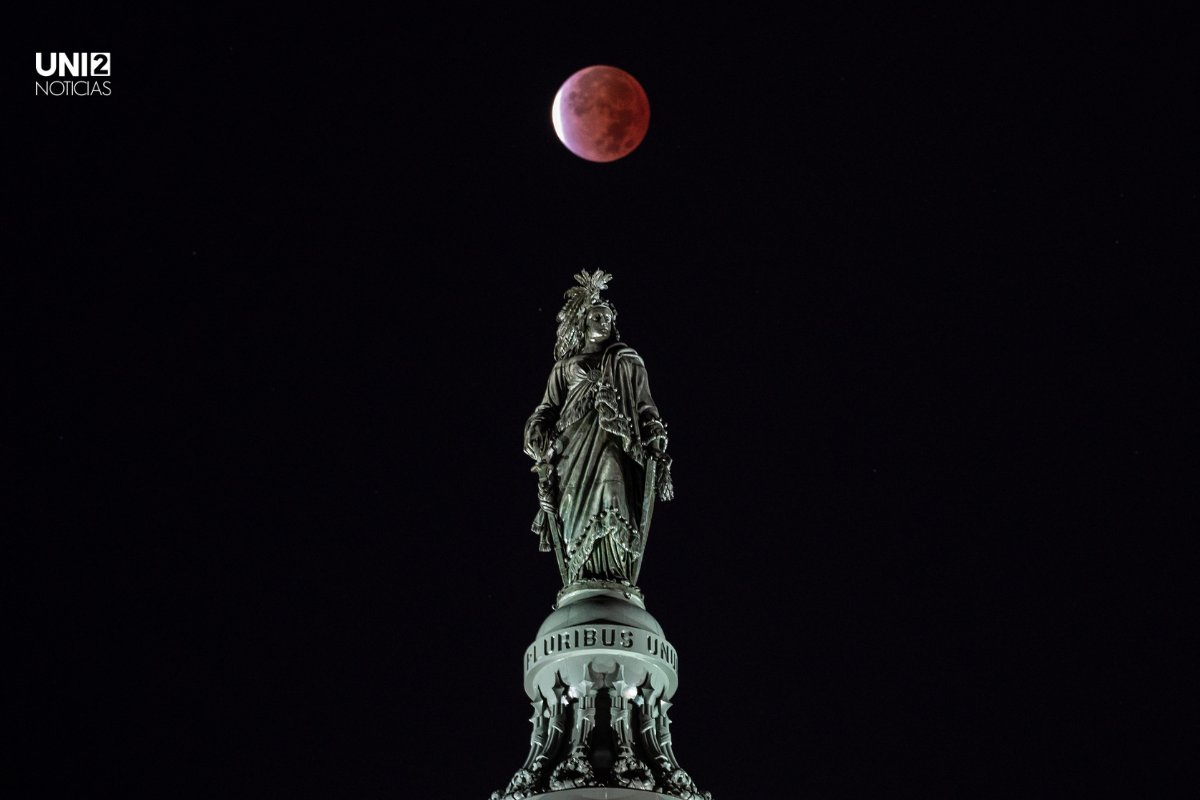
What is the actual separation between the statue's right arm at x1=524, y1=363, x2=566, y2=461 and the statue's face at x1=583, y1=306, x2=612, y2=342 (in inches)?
21.7

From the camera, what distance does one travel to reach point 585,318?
1742 cm

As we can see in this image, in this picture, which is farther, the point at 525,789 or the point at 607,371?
the point at 607,371

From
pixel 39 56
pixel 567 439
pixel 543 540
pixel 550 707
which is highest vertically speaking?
pixel 39 56

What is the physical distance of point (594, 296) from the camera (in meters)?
17.6

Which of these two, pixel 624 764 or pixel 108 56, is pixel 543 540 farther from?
pixel 108 56

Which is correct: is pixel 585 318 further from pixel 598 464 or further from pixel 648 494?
pixel 648 494

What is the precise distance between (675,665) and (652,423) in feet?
8.45

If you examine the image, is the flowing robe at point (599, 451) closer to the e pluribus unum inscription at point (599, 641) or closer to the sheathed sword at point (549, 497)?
the sheathed sword at point (549, 497)

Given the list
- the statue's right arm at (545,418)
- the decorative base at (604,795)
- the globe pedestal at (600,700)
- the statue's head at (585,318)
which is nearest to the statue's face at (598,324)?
the statue's head at (585,318)

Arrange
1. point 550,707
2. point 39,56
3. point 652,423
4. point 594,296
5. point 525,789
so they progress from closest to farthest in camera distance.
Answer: point 525,789, point 550,707, point 652,423, point 594,296, point 39,56

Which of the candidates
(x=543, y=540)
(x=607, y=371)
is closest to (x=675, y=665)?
(x=543, y=540)

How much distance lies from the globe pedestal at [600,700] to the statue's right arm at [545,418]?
1.84 meters

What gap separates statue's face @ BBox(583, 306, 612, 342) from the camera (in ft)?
56.7

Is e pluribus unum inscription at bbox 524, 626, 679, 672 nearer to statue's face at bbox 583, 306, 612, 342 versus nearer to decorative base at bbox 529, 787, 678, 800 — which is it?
decorative base at bbox 529, 787, 678, 800
